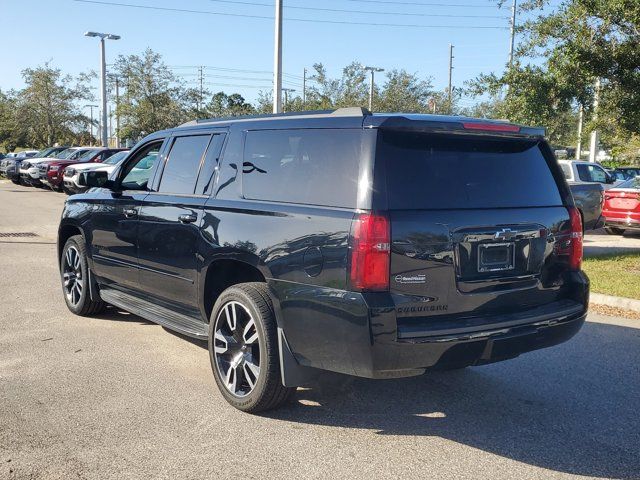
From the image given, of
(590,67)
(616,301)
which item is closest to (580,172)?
(590,67)

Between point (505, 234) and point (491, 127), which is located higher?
point (491, 127)

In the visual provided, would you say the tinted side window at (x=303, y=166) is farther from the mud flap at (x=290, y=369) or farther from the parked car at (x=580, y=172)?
the parked car at (x=580, y=172)

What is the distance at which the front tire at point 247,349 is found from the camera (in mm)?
4098

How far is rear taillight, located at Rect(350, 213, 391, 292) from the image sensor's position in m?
3.54

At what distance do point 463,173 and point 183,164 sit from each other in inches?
93.8

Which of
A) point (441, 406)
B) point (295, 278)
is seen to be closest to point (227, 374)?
point (295, 278)

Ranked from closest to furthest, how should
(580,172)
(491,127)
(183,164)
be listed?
(491,127), (183,164), (580,172)

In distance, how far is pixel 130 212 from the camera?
5.65 metres

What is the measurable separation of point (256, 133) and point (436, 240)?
161cm

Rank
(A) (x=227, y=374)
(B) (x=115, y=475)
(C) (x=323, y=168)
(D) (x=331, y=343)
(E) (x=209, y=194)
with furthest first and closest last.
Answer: (E) (x=209, y=194)
(A) (x=227, y=374)
(C) (x=323, y=168)
(D) (x=331, y=343)
(B) (x=115, y=475)

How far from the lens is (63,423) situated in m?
4.08

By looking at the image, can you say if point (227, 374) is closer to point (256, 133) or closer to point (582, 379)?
point (256, 133)

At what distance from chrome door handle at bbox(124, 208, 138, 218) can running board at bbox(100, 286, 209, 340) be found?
73 centimetres

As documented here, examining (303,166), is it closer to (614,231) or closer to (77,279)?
(77,279)
